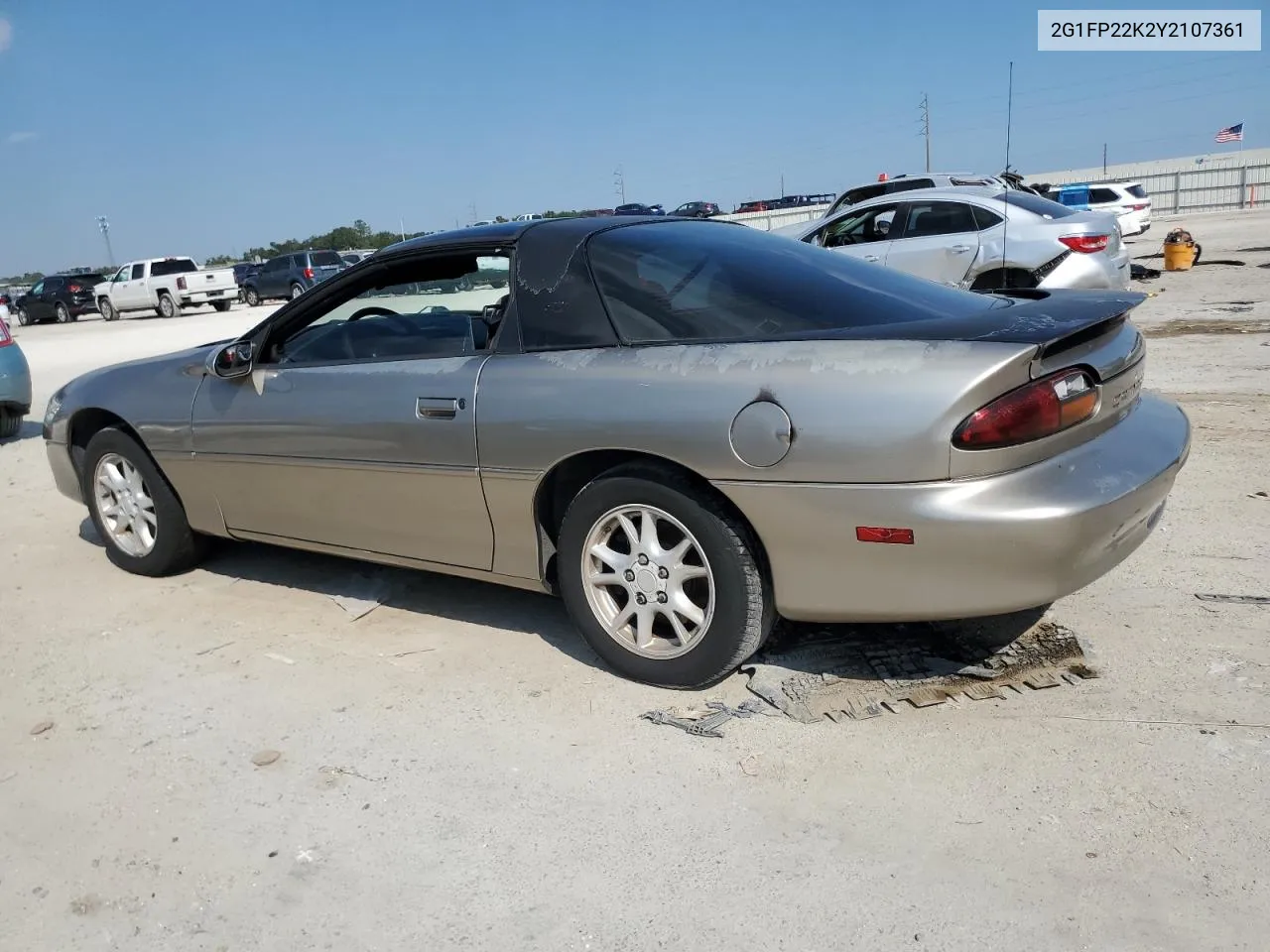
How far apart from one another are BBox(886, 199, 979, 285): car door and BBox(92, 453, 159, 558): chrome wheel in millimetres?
7526

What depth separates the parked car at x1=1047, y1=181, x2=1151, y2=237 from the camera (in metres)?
26.2

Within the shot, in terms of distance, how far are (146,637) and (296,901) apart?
2105 millimetres

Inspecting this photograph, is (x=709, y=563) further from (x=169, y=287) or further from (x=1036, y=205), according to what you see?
(x=169, y=287)

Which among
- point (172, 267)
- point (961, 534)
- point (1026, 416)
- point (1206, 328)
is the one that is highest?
point (172, 267)

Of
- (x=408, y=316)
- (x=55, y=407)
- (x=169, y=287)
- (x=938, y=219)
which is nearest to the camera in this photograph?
(x=408, y=316)

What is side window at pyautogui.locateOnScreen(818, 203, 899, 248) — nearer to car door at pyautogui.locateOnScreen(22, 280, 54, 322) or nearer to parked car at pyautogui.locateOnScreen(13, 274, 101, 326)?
parked car at pyautogui.locateOnScreen(13, 274, 101, 326)

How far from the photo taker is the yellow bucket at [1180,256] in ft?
52.5

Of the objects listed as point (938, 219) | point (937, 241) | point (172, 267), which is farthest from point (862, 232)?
point (172, 267)

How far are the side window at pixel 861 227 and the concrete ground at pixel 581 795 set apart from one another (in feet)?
24.1

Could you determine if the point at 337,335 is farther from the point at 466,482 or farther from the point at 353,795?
the point at 353,795

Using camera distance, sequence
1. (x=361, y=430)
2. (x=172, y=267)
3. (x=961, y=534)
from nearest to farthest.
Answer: (x=961, y=534), (x=361, y=430), (x=172, y=267)

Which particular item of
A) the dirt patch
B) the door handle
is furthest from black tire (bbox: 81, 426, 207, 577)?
the dirt patch

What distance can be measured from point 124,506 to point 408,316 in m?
1.91

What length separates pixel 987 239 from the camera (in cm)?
1014
